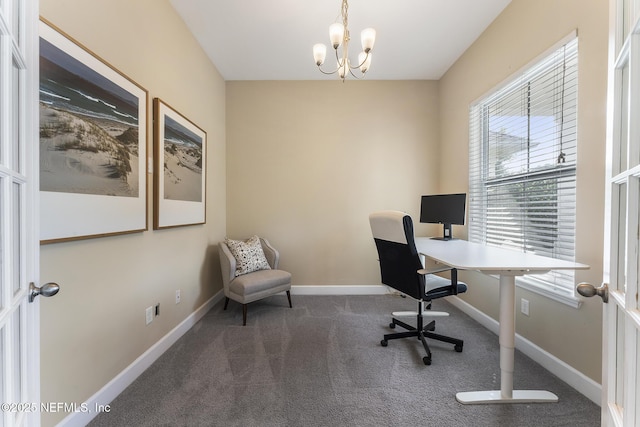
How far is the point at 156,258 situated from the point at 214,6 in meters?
2.12

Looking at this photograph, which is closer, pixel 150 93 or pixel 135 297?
pixel 135 297

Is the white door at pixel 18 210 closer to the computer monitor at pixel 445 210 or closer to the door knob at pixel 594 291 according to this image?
the door knob at pixel 594 291

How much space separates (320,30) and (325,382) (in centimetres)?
293

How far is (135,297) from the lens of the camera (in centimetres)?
172

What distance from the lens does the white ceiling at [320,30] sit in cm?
216

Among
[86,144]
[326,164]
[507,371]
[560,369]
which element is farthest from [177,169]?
[560,369]

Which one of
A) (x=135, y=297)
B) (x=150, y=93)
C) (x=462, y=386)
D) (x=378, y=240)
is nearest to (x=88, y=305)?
(x=135, y=297)

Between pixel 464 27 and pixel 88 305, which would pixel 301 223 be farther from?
pixel 464 27

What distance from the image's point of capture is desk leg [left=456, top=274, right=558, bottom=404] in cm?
151

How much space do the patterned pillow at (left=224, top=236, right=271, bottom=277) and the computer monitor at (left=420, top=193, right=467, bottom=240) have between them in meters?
1.91

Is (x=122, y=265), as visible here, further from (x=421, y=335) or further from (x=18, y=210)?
(x=421, y=335)

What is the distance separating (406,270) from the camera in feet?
6.47

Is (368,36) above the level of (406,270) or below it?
above

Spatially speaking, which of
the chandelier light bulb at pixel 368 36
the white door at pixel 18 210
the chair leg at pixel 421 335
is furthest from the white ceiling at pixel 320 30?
the chair leg at pixel 421 335
